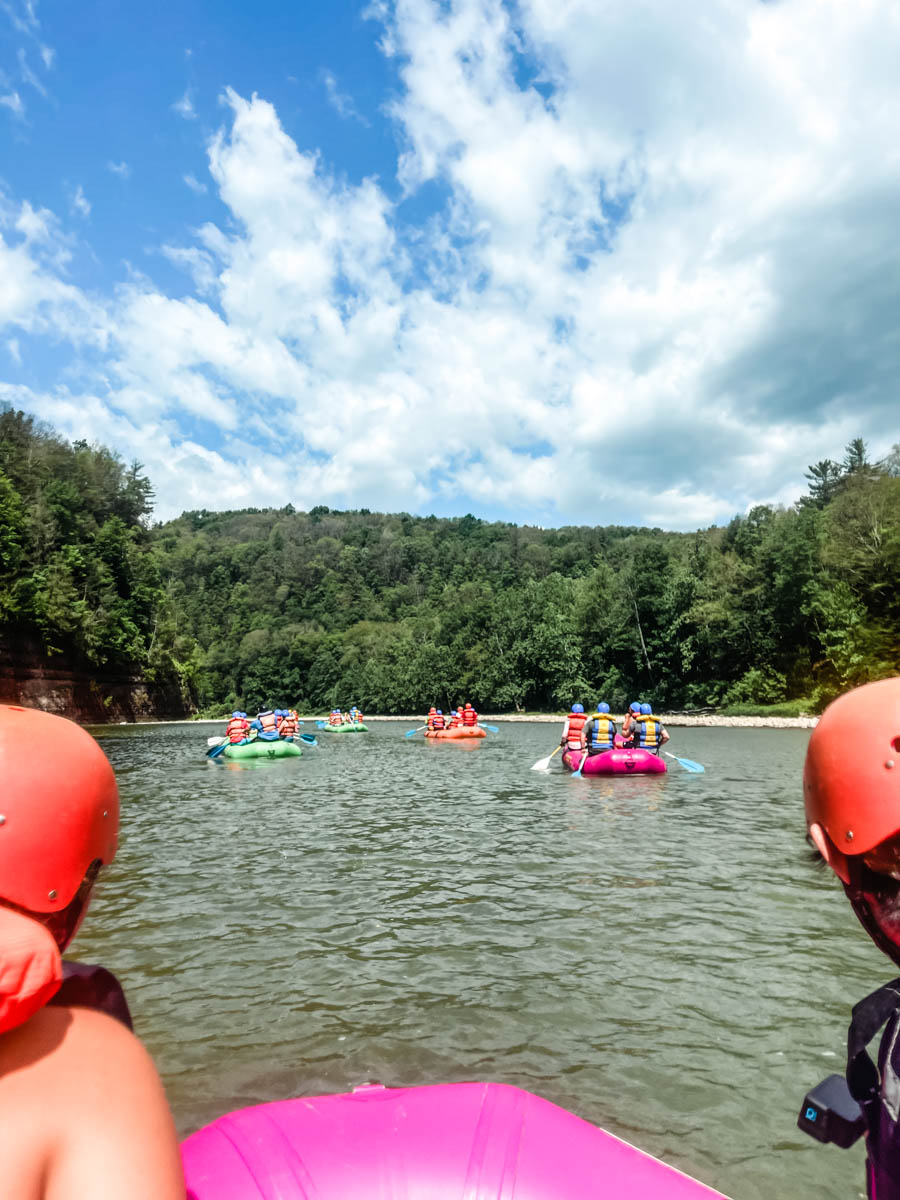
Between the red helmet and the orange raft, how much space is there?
28.8m

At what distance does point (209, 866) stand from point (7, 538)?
42848mm

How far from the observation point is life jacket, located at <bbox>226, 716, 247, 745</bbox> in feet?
76.0

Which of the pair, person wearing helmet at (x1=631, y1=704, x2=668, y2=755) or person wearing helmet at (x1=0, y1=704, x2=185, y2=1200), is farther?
person wearing helmet at (x1=631, y1=704, x2=668, y2=755)

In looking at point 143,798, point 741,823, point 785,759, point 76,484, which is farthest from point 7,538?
point 741,823

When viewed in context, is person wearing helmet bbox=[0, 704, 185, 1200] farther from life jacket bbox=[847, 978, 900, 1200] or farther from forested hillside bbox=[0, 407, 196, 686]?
forested hillside bbox=[0, 407, 196, 686]

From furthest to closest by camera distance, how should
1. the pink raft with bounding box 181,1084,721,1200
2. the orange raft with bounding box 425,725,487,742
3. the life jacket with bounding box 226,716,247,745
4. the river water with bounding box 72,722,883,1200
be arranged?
the orange raft with bounding box 425,725,487,742 → the life jacket with bounding box 226,716,247,745 → the river water with bounding box 72,722,883,1200 → the pink raft with bounding box 181,1084,721,1200

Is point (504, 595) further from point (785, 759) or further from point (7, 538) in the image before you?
point (785, 759)

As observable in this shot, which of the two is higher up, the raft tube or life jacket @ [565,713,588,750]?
life jacket @ [565,713,588,750]

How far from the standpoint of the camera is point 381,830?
10898mm

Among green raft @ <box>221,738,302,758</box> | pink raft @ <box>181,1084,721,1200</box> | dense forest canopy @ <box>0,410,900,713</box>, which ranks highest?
dense forest canopy @ <box>0,410,900,713</box>

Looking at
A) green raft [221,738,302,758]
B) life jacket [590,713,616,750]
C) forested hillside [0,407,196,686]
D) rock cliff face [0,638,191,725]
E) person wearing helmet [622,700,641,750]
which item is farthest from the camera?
forested hillside [0,407,196,686]

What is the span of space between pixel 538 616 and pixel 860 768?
63.4 meters

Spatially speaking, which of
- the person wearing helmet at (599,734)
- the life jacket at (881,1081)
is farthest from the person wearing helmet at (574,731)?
the life jacket at (881,1081)

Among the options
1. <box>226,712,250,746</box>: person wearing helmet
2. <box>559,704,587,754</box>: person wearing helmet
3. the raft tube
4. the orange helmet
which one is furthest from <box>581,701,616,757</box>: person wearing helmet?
the orange helmet
